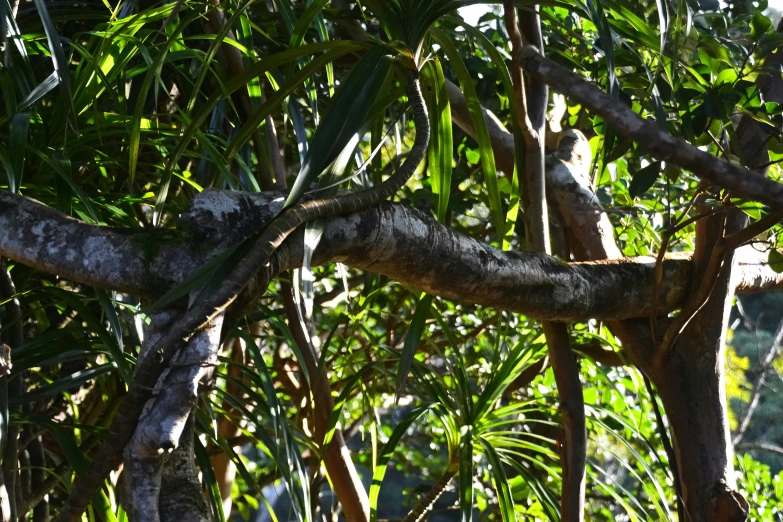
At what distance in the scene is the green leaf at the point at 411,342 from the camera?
0.77 meters

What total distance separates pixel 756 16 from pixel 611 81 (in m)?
0.23

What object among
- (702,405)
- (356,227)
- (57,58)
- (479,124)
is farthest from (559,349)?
(57,58)

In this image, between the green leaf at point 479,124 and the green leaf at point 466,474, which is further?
the green leaf at point 466,474

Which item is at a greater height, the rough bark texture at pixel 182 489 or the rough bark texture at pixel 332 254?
the rough bark texture at pixel 332 254

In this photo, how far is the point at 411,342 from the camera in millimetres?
805

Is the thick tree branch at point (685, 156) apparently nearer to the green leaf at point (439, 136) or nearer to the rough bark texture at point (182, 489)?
the green leaf at point (439, 136)

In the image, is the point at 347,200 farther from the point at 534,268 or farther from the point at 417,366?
the point at 417,366

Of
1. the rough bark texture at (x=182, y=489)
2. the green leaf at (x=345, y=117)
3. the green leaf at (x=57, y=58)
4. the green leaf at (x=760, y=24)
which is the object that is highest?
the green leaf at (x=760, y=24)

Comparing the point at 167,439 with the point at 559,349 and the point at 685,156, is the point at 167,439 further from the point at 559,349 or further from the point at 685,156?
the point at 559,349

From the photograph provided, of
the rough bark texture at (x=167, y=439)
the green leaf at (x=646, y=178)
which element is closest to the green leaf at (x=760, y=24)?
the green leaf at (x=646, y=178)

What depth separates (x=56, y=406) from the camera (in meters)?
1.37

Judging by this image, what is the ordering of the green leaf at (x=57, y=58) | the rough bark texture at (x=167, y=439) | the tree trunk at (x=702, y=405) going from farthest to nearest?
1. the tree trunk at (x=702, y=405)
2. the green leaf at (x=57, y=58)
3. the rough bark texture at (x=167, y=439)

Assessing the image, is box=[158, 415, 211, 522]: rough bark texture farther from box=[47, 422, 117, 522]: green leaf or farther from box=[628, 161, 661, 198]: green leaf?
box=[628, 161, 661, 198]: green leaf

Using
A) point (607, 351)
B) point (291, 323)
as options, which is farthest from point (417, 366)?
point (607, 351)
